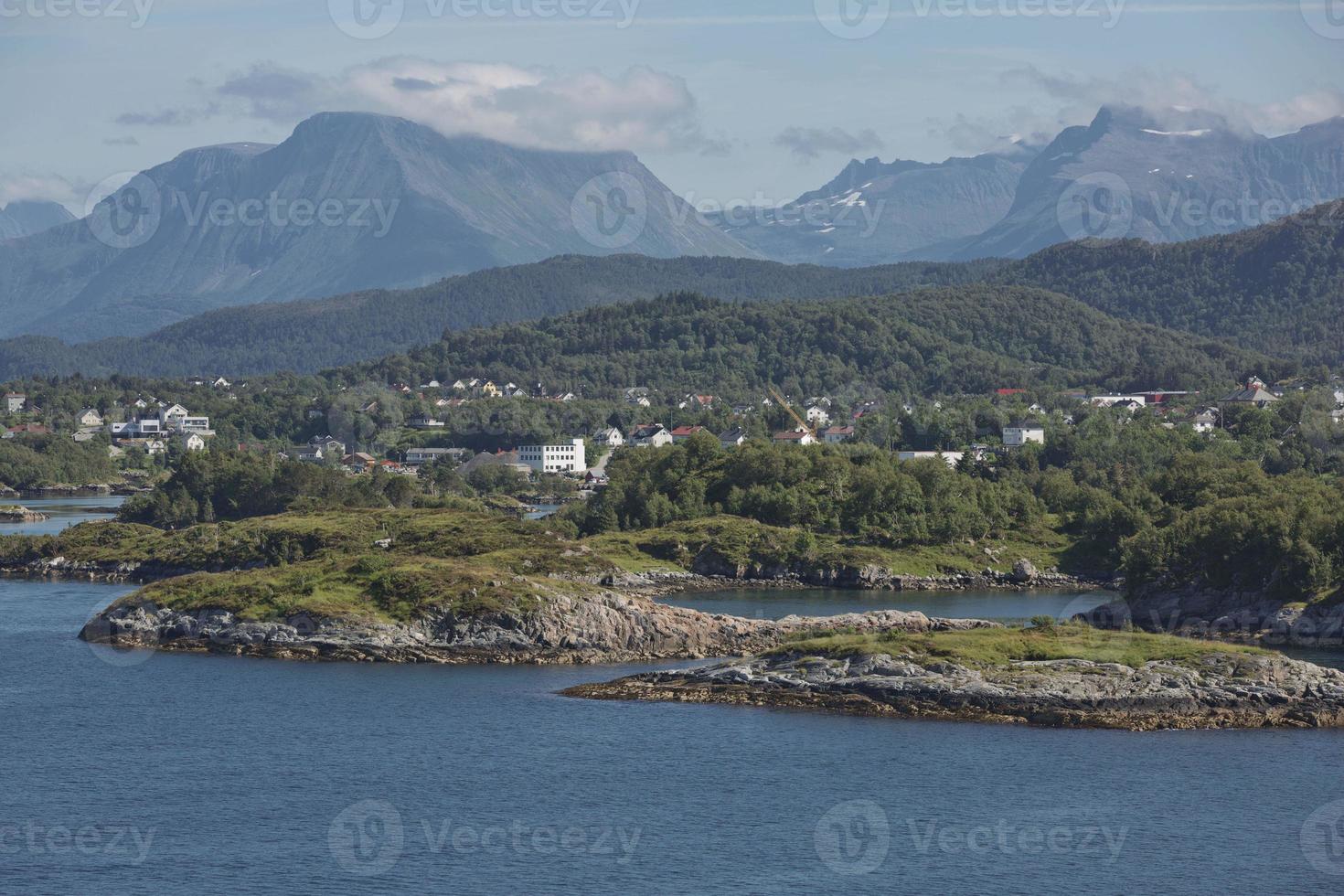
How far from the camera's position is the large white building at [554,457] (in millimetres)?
146250

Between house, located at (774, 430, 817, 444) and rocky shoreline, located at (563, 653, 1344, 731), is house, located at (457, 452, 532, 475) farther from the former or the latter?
rocky shoreline, located at (563, 653, 1344, 731)

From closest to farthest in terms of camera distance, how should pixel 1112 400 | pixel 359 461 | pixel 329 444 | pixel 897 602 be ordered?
1. pixel 897 602
2. pixel 359 461
3. pixel 329 444
4. pixel 1112 400

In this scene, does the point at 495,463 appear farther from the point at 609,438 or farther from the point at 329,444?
the point at 329,444

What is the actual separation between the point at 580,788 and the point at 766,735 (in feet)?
21.0

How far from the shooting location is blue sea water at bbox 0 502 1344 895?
34.8 m

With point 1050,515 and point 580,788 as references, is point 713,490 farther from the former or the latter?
point 580,788

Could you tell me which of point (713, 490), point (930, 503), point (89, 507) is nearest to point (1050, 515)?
point (930, 503)

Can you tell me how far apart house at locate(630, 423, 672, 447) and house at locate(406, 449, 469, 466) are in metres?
16.0

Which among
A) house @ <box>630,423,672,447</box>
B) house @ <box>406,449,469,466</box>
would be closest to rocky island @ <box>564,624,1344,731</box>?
house @ <box>406,449,469,466</box>

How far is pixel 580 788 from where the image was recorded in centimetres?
4072

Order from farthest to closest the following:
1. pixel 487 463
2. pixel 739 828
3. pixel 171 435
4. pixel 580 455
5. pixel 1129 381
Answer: pixel 1129 381 < pixel 171 435 < pixel 580 455 < pixel 487 463 < pixel 739 828

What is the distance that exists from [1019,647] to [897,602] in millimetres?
22050

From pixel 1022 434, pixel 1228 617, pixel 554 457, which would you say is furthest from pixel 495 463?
pixel 1228 617

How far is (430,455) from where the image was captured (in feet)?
490
